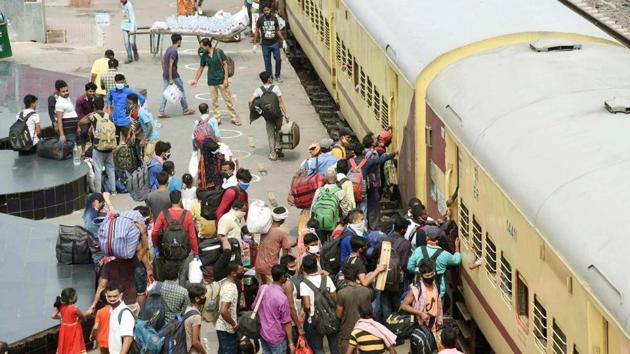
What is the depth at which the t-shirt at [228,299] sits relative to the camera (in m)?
14.7

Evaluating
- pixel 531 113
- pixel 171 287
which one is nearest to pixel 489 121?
pixel 531 113

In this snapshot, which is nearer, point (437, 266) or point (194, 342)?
point (194, 342)

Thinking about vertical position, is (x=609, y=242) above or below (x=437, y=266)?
above

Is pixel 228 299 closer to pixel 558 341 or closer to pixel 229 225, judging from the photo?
pixel 229 225

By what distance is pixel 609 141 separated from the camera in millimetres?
12984

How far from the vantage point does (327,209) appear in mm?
17516

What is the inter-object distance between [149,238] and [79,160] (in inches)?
199

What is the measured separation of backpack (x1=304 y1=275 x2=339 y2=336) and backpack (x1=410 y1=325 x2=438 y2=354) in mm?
766

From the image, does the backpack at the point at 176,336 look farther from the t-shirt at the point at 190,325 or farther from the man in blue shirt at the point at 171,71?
the man in blue shirt at the point at 171,71

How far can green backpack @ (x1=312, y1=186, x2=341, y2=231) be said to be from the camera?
17.5m

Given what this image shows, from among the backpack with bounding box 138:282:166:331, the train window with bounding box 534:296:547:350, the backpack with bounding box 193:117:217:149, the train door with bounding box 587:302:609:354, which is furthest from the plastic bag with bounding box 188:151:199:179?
the train door with bounding box 587:302:609:354

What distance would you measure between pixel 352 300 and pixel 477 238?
1526mm

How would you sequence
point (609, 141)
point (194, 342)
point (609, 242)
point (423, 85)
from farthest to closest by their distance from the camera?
1. point (423, 85)
2. point (194, 342)
3. point (609, 141)
4. point (609, 242)

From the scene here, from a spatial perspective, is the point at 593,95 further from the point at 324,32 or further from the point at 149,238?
the point at 324,32
